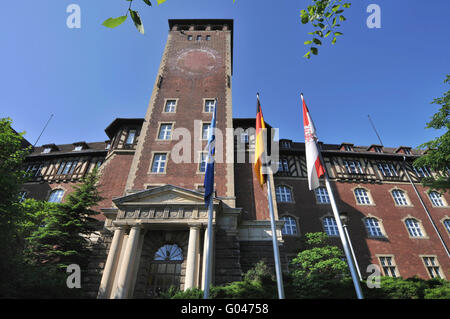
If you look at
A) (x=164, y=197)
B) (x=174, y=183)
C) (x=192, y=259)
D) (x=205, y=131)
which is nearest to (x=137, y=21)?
(x=192, y=259)

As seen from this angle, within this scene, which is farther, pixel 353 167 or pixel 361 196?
pixel 353 167

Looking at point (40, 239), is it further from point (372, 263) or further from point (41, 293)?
point (372, 263)

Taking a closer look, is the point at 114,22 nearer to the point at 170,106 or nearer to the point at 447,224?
the point at 170,106

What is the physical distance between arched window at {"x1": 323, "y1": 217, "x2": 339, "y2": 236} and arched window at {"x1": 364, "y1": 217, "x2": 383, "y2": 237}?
3632mm

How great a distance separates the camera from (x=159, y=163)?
20.6 m

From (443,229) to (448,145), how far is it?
1557 centimetres

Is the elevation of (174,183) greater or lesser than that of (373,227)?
greater

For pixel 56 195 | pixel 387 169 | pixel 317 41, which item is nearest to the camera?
pixel 317 41

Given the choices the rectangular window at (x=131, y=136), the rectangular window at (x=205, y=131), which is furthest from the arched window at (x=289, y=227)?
the rectangular window at (x=131, y=136)

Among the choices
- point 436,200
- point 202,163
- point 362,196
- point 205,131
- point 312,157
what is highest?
point 205,131

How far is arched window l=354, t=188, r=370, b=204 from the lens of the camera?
88.7 ft

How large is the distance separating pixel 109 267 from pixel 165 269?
3.48m

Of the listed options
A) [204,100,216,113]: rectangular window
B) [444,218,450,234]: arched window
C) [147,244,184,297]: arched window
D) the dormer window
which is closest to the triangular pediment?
[147,244,184,297]: arched window
